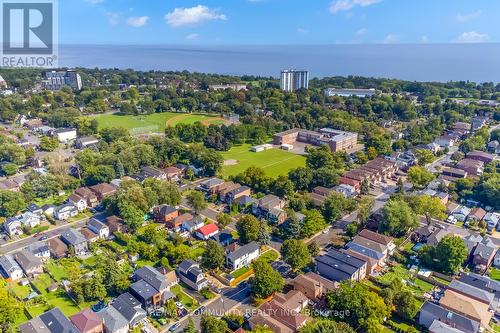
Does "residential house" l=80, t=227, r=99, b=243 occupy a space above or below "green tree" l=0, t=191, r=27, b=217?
below

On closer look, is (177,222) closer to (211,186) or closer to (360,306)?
(211,186)

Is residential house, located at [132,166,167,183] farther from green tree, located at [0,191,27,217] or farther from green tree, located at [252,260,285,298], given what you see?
green tree, located at [252,260,285,298]

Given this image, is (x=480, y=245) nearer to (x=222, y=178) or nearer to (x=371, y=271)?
(x=371, y=271)

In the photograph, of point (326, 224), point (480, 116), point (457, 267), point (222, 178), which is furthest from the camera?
point (480, 116)

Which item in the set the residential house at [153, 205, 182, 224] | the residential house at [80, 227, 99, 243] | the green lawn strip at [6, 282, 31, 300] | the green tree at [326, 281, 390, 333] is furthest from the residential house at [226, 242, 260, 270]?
the green lawn strip at [6, 282, 31, 300]

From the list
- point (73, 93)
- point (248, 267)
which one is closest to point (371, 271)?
point (248, 267)

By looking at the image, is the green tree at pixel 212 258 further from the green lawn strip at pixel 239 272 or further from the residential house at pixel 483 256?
the residential house at pixel 483 256
